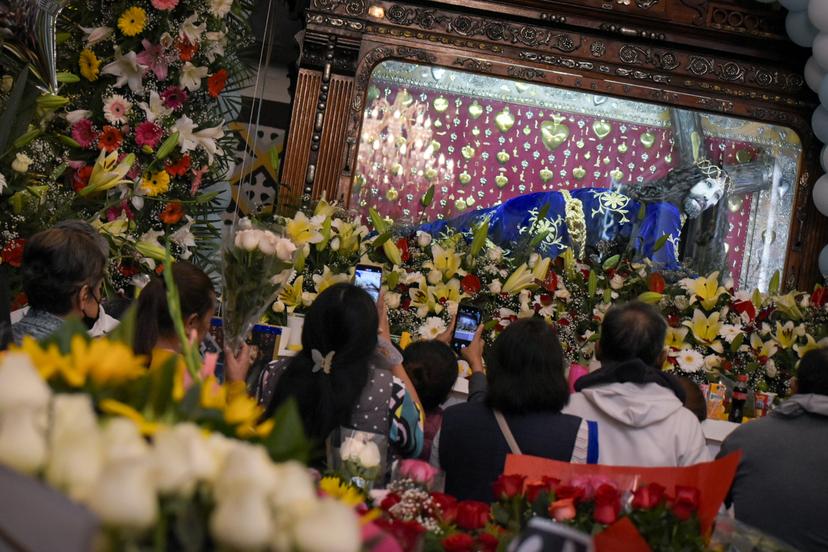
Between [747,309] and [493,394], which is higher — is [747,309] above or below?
above

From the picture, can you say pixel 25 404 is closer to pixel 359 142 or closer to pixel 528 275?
pixel 528 275

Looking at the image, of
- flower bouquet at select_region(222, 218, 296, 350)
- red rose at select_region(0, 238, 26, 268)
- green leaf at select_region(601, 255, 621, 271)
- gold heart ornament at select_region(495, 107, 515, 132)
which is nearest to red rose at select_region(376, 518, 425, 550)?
flower bouquet at select_region(222, 218, 296, 350)

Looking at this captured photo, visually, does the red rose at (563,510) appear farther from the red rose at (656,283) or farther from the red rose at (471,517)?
the red rose at (656,283)

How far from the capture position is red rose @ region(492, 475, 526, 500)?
5.41 feet

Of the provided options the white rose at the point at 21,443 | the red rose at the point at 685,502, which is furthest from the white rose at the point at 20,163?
the white rose at the point at 21,443

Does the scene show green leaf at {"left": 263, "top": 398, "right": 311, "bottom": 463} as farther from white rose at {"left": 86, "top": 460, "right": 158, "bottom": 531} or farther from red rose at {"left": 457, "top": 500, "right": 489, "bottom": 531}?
red rose at {"left": 457, "top": 500, "right": 489, "bottom": 531}

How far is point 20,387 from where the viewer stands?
2.43 feet

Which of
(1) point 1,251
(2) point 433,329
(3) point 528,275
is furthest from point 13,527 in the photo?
(3) point 528,275

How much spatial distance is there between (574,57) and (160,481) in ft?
19.9

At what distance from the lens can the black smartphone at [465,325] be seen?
4535 millimetres

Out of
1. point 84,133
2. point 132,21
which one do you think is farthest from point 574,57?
point 84,133

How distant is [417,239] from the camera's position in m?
5.22

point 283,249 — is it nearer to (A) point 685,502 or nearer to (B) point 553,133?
(A) point 685,502

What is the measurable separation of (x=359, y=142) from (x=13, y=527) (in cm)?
566
